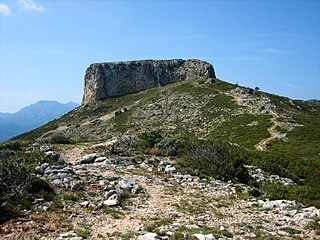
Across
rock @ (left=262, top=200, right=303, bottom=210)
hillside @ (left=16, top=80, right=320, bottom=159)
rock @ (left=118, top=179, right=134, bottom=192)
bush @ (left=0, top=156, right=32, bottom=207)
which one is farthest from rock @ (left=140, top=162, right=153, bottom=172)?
hillside @ (left=16, top=80, right=320, bottom=159)

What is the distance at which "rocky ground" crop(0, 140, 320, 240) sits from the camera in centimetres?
970

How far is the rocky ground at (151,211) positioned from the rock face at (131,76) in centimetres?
11258

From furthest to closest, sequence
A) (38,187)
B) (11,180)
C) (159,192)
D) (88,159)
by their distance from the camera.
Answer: (88,159) < (159,192) < (38,187) < (11,180)

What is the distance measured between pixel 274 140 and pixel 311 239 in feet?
120

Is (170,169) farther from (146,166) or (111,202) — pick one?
(111,202)

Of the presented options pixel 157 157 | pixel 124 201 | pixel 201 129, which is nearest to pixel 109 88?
pixel 201 129

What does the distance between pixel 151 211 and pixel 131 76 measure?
120918 mm

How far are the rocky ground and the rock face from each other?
369 ft

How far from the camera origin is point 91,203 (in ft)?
39.7

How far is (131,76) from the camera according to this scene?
429ft

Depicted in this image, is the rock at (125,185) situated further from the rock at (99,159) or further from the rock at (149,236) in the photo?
the rock at (99,159)

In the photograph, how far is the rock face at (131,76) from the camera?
424 ft

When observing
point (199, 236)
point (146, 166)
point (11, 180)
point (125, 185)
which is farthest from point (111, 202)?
point (146, 166)

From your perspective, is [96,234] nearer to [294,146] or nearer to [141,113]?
[294,146]
